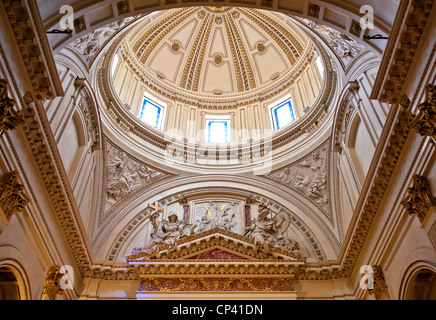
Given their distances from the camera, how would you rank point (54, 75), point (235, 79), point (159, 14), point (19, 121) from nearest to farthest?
point (19, 121) < point (54, 75) < point (159, 14) < point (235, 79)

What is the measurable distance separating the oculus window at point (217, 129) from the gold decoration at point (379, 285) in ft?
36.9

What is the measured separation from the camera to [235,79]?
75.5ft

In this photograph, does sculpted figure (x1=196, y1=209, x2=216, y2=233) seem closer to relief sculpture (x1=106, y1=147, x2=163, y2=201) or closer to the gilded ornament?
relief sculpture (x1=106, y1=147, x2=163, y2=201)

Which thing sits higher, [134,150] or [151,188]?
[134,150]

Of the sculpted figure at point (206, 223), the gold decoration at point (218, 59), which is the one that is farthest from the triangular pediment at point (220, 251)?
the gold decoration at point (218, 59)

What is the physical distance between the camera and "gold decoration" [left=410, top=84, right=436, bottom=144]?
22.0 ft

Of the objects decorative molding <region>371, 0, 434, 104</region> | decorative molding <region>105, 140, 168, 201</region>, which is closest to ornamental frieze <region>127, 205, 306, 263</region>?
decorative molding <region>105, 140, 168, 201</region>

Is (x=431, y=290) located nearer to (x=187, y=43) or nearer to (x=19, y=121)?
(x=19, y=121)

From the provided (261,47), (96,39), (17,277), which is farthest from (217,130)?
(17,277)

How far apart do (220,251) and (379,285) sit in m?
5.77

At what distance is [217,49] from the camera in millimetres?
23562
